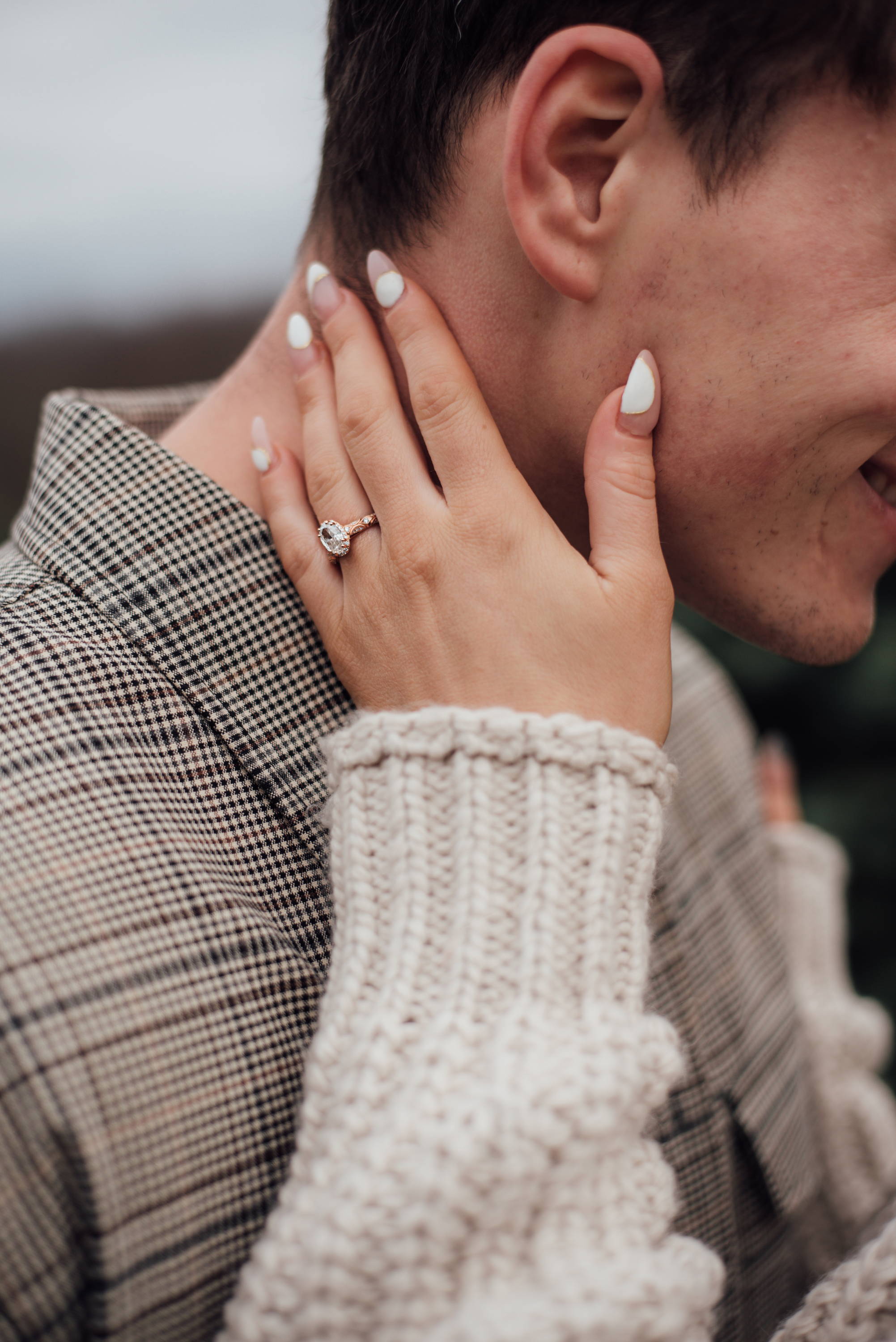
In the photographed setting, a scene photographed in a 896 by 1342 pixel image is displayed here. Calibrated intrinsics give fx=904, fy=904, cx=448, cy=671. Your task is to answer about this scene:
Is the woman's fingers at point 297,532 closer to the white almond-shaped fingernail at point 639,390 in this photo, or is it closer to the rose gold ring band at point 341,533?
the rose gold ring band at point 341,533

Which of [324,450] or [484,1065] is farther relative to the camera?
[324,450]

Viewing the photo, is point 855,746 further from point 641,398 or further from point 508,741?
point 508,741

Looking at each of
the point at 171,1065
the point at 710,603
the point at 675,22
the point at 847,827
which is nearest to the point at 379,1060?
the point at 171,1065

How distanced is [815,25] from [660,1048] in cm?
85

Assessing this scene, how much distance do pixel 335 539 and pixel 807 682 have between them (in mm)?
1674

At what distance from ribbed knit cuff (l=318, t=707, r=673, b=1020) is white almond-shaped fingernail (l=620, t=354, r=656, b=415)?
0.33 meters

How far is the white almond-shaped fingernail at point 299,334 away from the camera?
A: 0.97 m

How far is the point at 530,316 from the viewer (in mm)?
917

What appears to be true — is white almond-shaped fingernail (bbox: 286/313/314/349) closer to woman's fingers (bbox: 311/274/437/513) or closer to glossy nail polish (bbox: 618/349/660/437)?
woman's fingers (bbox: 311/274/437/513)

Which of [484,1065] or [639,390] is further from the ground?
[639,390]

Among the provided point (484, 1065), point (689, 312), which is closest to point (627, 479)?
point (689, 312)

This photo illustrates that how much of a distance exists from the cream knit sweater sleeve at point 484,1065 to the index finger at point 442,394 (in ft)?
0.82

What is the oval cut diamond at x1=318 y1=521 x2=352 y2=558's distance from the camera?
2.93 feet

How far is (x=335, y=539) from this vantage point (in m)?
0.89
